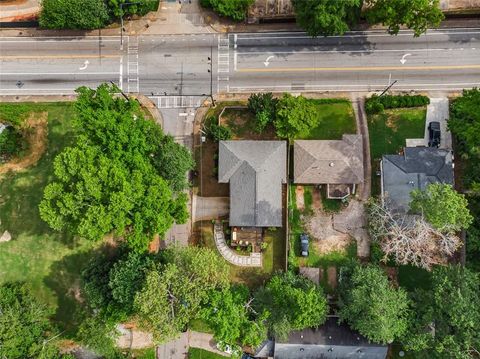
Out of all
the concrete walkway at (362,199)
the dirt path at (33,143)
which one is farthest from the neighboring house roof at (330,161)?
the dirt path at (33,143)

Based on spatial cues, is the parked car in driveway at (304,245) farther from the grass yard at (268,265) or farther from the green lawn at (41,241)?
the green lawn at (41,241)

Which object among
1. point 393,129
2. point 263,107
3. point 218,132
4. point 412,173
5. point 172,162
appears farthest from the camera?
point 393,129

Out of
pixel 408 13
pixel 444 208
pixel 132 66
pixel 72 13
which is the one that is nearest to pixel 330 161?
pixel 444 208

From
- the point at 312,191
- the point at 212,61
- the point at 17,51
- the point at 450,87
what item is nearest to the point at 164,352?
the point at 312,191

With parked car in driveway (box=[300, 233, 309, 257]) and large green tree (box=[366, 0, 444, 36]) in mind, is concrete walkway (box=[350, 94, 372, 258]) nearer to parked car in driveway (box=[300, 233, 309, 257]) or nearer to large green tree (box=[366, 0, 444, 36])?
parked car in driveway (box=[300, 233, 309, 257])

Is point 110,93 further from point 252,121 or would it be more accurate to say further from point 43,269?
point 43,269

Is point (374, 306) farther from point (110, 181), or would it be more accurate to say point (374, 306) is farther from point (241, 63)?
point (241, 63)
